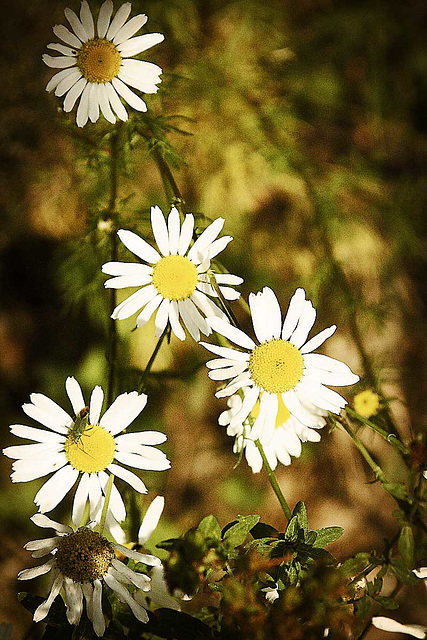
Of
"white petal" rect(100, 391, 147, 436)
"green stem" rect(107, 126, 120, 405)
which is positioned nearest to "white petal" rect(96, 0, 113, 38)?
"green stem" rect(107, 126, 120, 405)

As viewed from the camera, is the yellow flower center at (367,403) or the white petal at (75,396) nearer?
the white petal at (75,396)

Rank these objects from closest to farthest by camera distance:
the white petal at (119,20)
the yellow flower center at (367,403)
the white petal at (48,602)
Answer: the white petal at (48,602) < the white petal at (119,20) < the yellow flower center at (367,403)

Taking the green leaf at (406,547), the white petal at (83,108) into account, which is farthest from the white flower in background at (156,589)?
the white petal at (83,108)

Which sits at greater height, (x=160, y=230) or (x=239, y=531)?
(x=160, y=230)

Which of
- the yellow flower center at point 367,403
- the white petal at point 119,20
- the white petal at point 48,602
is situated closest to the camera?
the white petal at point 48,602

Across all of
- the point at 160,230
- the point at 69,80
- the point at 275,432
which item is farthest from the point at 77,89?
the point at 275,432

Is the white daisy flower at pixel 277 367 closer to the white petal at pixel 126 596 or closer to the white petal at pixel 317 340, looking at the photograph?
the white petal at pixel 317 340

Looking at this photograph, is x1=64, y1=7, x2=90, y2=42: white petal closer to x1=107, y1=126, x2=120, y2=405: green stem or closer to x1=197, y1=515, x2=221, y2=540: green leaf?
x1=107, y1=126, x2=120, y2=405: green stem

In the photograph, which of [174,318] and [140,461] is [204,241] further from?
[140,461]

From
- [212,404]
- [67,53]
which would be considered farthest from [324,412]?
[67,53]
